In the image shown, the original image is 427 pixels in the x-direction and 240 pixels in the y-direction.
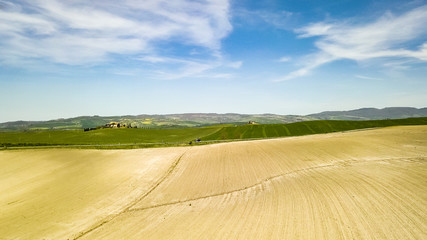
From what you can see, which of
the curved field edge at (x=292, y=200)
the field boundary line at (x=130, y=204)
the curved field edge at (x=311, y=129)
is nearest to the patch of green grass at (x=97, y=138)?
the curved field edge at (x=311, y=129)

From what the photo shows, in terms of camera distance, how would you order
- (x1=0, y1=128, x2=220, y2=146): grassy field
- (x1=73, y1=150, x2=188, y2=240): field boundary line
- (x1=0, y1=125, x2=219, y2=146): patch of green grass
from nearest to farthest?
1. (x1=73, y1=150, x2=188, y2=240): field boundary line
2. (x1=0, y1=128, x2=220, y2=146): grassy field
3. (x1=0, y1=125, x2=219, y2=146): patch of green grass

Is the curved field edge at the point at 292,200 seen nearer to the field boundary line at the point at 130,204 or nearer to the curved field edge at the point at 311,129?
the field boundary line at the point at 130,204

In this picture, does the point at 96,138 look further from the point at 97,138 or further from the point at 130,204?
the point at 130,204

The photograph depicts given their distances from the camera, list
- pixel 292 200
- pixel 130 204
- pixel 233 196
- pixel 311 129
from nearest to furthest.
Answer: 1. pixel 292 200
2. pixel 233 196
3. pixel 130 204
4. pixel 311 129

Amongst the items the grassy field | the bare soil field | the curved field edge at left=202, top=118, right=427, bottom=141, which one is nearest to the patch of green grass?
the grassy field

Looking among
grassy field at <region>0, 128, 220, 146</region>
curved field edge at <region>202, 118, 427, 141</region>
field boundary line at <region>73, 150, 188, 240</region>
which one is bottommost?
field boundary line at <region>73, 150, 188, 240</region>

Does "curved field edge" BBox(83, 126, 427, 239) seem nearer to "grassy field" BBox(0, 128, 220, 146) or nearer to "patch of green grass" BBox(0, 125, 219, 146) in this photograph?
"grassy field" BBox(0, 128, 220, 146)

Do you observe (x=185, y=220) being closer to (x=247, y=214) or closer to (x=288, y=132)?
(x=247, y=214)

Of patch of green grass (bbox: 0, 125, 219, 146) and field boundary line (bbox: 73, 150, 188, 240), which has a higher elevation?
patch of green grass (bbox: 0, 125, 219, 146)

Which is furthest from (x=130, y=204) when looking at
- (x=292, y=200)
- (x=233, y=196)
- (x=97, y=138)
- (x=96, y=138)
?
(x=96, y=138)
